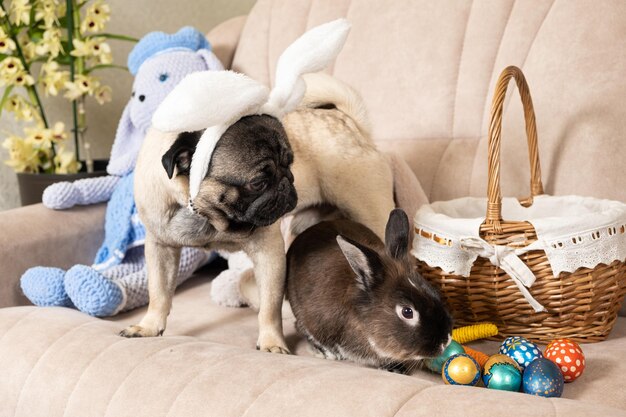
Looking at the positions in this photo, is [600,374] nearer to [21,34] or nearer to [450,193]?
[450,193]

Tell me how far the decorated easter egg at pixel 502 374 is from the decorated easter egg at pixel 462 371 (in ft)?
0.06

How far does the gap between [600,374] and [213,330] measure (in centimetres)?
76

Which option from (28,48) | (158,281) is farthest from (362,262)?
(28,48)

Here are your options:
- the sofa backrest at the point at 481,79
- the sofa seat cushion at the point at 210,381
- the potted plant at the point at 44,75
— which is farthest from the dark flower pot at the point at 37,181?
the sofa seat cushion at the point at 210,381

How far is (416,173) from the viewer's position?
1.75m

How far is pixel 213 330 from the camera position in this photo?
1.42 metres

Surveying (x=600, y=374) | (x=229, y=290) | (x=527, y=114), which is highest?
(x=527, y=114)

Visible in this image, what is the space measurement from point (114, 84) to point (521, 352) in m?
2.01

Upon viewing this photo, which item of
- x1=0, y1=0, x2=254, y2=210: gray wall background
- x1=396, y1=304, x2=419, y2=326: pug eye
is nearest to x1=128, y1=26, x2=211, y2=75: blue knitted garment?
x1=0, y1=0, x2=254, y2=210: gray wall background

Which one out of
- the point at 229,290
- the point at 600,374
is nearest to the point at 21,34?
the point at 229,290

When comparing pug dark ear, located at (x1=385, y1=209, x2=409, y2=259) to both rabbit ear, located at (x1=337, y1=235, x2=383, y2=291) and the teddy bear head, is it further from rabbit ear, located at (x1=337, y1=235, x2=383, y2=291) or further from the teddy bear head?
the teddy bear head

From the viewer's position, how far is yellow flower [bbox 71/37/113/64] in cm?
211

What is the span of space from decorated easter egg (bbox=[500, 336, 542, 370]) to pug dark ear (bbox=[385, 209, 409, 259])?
24 cm

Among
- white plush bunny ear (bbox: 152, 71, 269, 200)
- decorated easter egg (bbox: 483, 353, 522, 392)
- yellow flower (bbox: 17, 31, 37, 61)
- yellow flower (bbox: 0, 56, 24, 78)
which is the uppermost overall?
white plush bunny ear (bbox: 152, 71, 269, 200)
